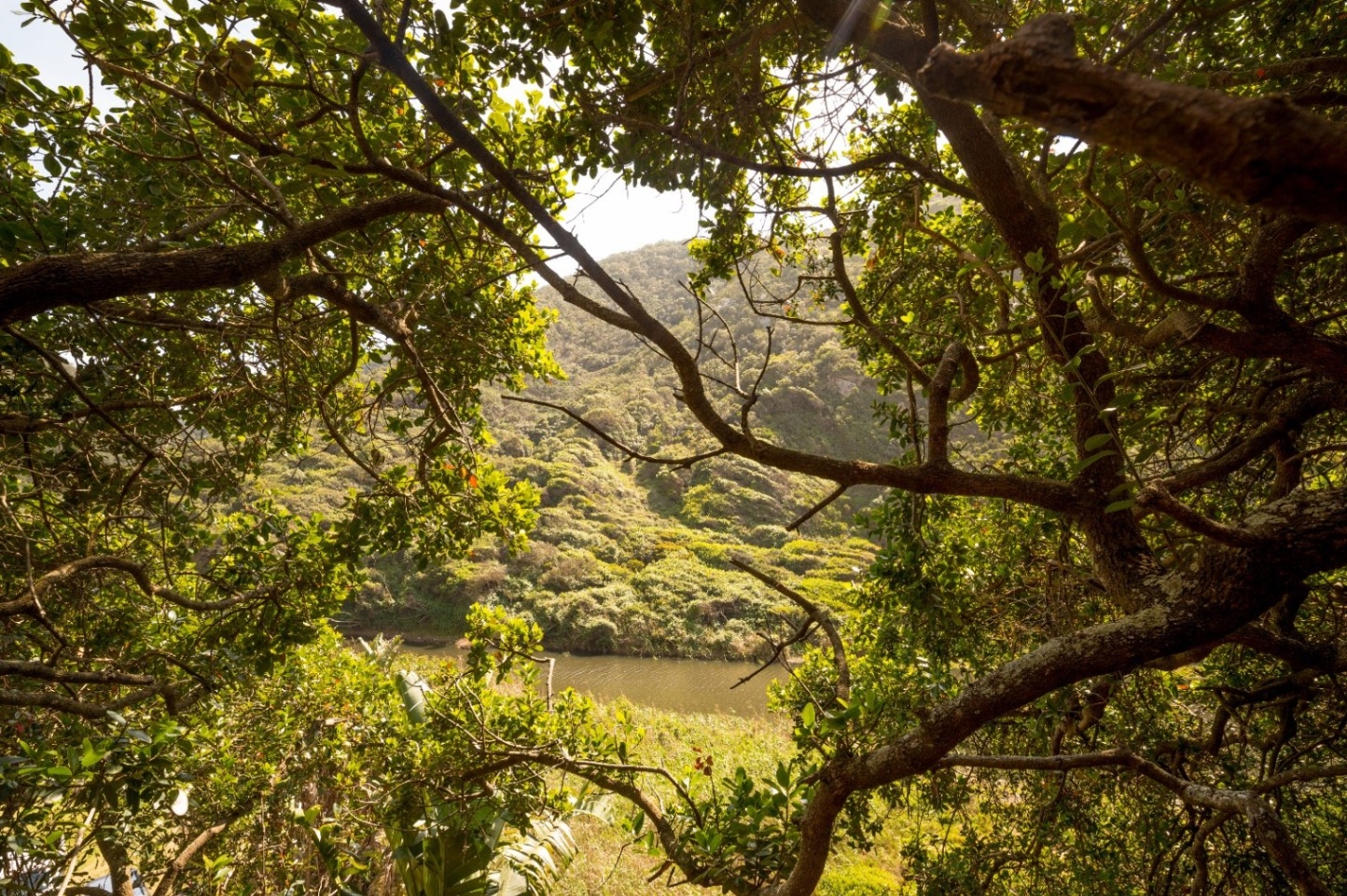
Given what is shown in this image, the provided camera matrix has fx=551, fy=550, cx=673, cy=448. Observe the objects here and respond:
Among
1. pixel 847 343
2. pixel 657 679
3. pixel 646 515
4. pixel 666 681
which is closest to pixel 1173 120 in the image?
pixel 847 343

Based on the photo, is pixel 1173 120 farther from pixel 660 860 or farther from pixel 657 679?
pixel 657 679

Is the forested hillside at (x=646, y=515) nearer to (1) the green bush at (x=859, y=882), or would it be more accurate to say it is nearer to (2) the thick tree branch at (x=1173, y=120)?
(1) the green bush at (x=859, y=882)

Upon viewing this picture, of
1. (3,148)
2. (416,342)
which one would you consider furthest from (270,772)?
(3,148)

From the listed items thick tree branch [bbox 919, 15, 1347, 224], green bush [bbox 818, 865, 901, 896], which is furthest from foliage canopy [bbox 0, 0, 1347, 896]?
green bush [bbox 818, 865, 901, 896]

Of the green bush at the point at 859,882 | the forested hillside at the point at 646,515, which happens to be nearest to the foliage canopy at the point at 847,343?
the green bush at the point at 859,882

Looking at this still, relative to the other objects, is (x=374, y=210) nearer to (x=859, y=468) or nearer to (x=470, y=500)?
(x=859, y=468)

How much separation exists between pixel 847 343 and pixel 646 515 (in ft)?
92.3

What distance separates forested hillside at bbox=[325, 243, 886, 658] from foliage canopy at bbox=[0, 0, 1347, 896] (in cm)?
801

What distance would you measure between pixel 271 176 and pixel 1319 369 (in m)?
4.41

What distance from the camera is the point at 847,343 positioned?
418cm

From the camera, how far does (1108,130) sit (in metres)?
0.66

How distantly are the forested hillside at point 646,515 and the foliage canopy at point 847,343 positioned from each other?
26.3 feet

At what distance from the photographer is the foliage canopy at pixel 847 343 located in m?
1.42

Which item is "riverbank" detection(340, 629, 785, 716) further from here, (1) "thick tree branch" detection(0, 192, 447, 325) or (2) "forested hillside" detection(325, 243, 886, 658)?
(1) "thick tree branch" detection(0, 192, 447, 325)
